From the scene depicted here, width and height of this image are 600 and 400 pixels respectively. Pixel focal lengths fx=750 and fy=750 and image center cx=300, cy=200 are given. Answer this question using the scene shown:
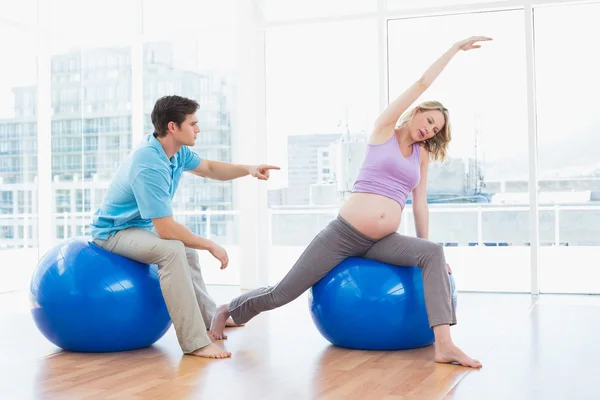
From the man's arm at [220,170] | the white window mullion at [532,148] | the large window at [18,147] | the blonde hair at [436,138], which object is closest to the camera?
the blonde hair at [436,138]

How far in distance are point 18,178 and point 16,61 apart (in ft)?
3.14

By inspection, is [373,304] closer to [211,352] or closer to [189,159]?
[211,352]

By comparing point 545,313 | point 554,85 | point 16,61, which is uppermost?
point 16,61

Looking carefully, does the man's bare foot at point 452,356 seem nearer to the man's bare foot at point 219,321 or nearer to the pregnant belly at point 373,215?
the pregnant belly at point 373,215

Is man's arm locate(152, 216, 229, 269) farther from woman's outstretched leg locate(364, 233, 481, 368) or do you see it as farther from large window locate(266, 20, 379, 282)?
large window locate(266, 20, 379, 282)

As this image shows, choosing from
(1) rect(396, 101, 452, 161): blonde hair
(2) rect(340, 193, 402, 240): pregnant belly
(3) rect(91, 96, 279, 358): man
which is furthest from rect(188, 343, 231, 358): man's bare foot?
(1) rect(396, 101, 452, 161): blonde hair

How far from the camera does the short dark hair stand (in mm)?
3250

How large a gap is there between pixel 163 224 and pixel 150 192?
15 cm

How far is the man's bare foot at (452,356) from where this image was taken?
9.46 ft

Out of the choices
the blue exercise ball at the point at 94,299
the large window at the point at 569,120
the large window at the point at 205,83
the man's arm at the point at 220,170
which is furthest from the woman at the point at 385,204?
the large window at the point at 205,83

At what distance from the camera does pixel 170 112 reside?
128 inches

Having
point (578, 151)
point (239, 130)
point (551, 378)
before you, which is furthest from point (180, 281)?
point (578, 151)

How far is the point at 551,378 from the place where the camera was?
2.68m

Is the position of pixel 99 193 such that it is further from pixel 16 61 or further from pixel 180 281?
pixel 180 281
